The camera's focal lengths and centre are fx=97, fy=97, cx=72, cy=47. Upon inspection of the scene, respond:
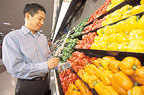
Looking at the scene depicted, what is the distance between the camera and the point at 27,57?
66.8 inches

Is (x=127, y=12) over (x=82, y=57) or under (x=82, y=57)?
over

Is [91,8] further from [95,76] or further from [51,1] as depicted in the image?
[51,1]

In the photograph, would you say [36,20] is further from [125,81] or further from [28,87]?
[125,81]

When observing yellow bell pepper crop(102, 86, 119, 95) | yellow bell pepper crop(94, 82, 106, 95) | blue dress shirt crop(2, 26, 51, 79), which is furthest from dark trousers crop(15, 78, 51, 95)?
yellow bell pepper crop(102, 86, 119, 95)

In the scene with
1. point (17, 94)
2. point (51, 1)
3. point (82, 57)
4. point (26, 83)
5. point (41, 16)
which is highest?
point (51, 1)

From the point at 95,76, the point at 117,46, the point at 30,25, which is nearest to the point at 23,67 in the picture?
the point at 30,25

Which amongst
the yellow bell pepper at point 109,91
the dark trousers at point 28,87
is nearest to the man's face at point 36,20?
the dark trousers at point 28,87

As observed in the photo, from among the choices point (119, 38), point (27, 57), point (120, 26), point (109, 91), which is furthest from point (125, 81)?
point (27, 57)

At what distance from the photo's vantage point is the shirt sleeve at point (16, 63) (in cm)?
154

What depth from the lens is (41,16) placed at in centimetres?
179

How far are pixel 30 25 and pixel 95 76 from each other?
1455mm

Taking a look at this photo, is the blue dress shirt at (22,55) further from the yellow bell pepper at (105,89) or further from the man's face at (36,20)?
the yellow bell pepper at (105,89)

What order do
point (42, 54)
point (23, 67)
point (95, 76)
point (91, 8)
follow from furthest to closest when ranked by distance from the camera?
point (91, 8) < point (42, 54) < point (23, 67) < point (95, 76)

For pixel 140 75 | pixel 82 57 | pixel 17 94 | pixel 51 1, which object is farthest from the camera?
pixel 51 1
